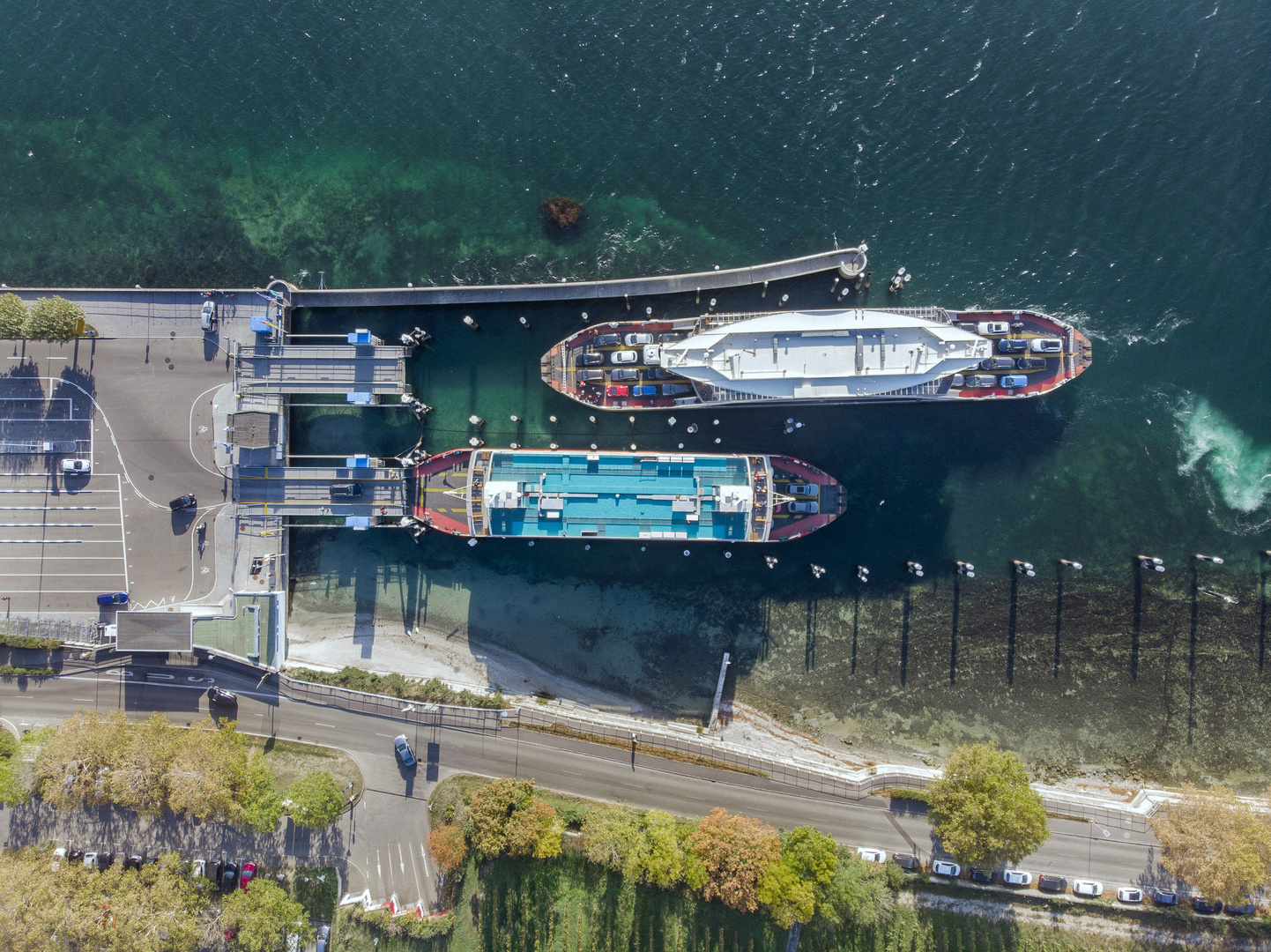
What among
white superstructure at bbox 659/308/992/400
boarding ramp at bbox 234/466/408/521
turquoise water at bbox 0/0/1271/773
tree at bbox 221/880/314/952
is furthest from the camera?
turquoise water at bbox 0/0/1271/773

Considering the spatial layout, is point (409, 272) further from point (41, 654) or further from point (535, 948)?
point (535, 948)

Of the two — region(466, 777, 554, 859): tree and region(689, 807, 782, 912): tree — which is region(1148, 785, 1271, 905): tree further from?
region(466, 777, 554, 859): tree

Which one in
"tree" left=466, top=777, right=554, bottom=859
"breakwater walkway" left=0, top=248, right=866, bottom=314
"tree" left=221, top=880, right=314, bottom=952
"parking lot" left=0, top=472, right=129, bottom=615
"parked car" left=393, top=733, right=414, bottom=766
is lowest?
"tree" left=221, top=880, right=314, bottom=952

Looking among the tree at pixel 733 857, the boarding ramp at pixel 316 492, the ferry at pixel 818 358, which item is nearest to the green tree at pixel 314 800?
the boarding ramp at pixel 316 492

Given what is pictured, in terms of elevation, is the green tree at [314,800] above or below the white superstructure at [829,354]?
below

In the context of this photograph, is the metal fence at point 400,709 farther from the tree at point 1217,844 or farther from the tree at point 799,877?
the tree at point 1217,844

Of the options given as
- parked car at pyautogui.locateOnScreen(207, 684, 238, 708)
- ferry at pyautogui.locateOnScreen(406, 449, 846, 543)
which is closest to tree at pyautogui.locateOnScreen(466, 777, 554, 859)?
ferry at pyautogui.locateOnScreen(406, 449, 846, 543)
